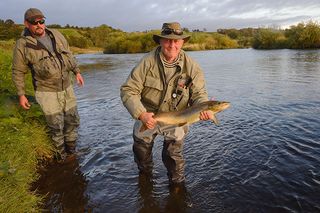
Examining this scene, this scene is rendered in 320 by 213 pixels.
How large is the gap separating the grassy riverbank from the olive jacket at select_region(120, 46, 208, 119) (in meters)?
1.79

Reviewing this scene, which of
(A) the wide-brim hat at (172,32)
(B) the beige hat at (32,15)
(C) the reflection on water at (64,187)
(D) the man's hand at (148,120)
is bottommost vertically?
(C) the reflection on water at (64,187)

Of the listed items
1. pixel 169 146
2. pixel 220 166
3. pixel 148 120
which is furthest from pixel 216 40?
pixel 148 120

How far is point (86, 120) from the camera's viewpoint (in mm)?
9461

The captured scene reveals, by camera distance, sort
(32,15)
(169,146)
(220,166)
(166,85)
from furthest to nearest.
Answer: (220,166), (32,15), (169,146), (166,85)

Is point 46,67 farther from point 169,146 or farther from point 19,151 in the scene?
point 169,146

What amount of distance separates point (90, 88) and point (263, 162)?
10969 millimetres

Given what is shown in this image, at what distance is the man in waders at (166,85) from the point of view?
14.2ft

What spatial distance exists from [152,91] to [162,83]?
208 mm

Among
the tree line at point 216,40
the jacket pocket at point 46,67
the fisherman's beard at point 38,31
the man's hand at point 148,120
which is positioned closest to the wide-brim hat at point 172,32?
the man's hand at point 148,120

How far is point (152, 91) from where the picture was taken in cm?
467

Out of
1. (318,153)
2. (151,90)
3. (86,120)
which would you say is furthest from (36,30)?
(318,153)

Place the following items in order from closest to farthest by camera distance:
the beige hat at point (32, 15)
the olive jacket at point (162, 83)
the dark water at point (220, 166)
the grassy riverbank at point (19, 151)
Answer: the grassy riverbank at point (19, 151), the olive jacket at point (162, 83), the dark water at point (220, 166), the beige hat at point (32, 15)

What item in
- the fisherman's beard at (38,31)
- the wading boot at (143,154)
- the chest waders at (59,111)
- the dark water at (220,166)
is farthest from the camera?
the chest waders at (59,111)

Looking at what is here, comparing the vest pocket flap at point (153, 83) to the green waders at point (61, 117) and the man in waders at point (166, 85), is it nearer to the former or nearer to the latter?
the man in waders at point (166, 85)
